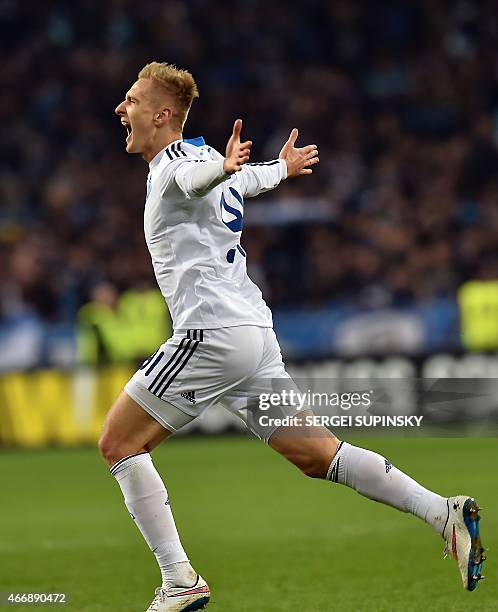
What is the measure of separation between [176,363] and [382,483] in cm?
90

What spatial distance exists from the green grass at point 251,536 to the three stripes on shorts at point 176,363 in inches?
40.9

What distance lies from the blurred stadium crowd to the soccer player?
10.5m

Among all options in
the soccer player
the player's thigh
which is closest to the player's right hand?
the soccer player

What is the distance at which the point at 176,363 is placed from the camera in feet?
16.0

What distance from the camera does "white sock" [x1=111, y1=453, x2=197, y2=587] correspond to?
4.88m

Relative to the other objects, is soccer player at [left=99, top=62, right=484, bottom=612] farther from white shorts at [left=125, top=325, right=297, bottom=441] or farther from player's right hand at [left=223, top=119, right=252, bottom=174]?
player's right hand at [left=223, top=119, right=252, bottom=174]

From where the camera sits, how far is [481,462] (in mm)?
10875

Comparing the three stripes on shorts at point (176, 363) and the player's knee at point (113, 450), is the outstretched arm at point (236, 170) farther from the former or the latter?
the player's knee at point (113, 450)

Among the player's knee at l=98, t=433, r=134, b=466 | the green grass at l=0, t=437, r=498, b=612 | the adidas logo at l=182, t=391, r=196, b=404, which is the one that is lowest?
the green grass at l=0, t=437, r=498, b=612

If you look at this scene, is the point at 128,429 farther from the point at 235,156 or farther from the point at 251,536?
the point at 251,536

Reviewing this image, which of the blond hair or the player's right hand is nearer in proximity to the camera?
the player's right hand

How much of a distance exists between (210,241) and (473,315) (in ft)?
32.2

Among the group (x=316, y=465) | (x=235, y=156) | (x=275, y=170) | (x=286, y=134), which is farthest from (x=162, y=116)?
(x=286, y=134)

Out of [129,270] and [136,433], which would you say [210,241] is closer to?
[136,433]
